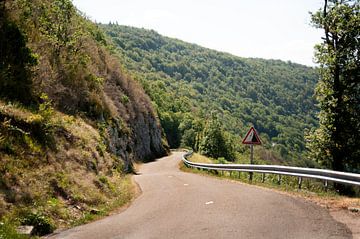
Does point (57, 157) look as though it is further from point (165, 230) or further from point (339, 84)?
point (339, 84)

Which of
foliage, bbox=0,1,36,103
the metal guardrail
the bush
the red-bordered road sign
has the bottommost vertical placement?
the bush

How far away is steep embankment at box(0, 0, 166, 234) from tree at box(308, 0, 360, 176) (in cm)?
1181

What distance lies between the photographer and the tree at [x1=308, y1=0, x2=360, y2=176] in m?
20.5

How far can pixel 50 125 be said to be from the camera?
50.0 feet

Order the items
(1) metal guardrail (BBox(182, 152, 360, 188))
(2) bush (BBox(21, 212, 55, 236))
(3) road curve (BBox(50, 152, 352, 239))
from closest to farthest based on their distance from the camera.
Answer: (3) road curve (BBox(50, 152, 352, 239)), (2) bush (BBox(21, 212, 55, 236)), (1) metal guardrail (BBox(182, 152, 360, 188))

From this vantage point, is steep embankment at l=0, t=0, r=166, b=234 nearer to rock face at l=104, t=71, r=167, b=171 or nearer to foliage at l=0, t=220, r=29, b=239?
rock face at l=104, t=71, r=167, b=171

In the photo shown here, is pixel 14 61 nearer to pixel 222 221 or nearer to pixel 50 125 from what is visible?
pixel 50 125

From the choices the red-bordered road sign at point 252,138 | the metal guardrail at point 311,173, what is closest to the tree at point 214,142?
the metal guardrail at point 311,173

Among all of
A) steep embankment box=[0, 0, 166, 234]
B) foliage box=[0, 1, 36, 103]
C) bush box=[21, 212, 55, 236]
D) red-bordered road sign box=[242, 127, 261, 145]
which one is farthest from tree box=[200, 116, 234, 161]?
bush box=[21, 212, 55, 236]

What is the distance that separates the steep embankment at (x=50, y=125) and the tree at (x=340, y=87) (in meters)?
11.8

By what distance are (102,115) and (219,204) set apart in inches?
731

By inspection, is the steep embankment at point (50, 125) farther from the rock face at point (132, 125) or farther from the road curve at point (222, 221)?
the road curve at point (222, 221)

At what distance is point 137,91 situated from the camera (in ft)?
181

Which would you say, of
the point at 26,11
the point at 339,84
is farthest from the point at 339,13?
the point at 26,11
